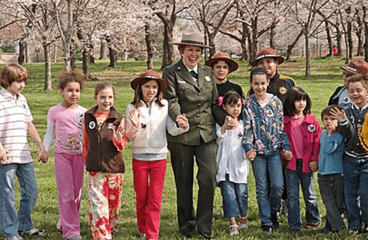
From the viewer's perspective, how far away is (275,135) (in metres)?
5.81

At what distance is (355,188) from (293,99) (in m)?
1.21

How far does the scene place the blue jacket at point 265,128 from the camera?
5801 millimetres

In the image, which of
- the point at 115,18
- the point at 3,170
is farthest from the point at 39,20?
the point at 3,170

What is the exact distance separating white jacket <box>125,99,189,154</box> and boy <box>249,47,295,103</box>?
131 centimetres

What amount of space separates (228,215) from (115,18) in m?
26.6

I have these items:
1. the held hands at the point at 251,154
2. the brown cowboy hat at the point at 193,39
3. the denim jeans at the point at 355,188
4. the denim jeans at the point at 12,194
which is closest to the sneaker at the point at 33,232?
the denim jeans at the point at 12,194

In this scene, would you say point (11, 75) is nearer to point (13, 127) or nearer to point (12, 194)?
point (13, 127)

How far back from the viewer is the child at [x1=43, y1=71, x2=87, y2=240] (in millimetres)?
5520

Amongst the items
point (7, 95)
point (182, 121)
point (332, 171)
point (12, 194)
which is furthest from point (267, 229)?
point (7, 95)

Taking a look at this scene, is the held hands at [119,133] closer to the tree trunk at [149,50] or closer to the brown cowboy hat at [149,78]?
the brown cowboy hat at [149,78]

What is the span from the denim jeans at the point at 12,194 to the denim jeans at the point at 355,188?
11.4 ft

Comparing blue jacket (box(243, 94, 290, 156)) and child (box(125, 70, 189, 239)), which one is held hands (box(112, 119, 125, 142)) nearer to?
child (box(125, 70, 189, 239))

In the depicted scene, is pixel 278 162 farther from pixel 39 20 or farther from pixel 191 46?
pixel 39 20

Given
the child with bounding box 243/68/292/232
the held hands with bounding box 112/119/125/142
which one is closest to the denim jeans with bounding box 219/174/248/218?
the child with bounding box 243/68/292/232
